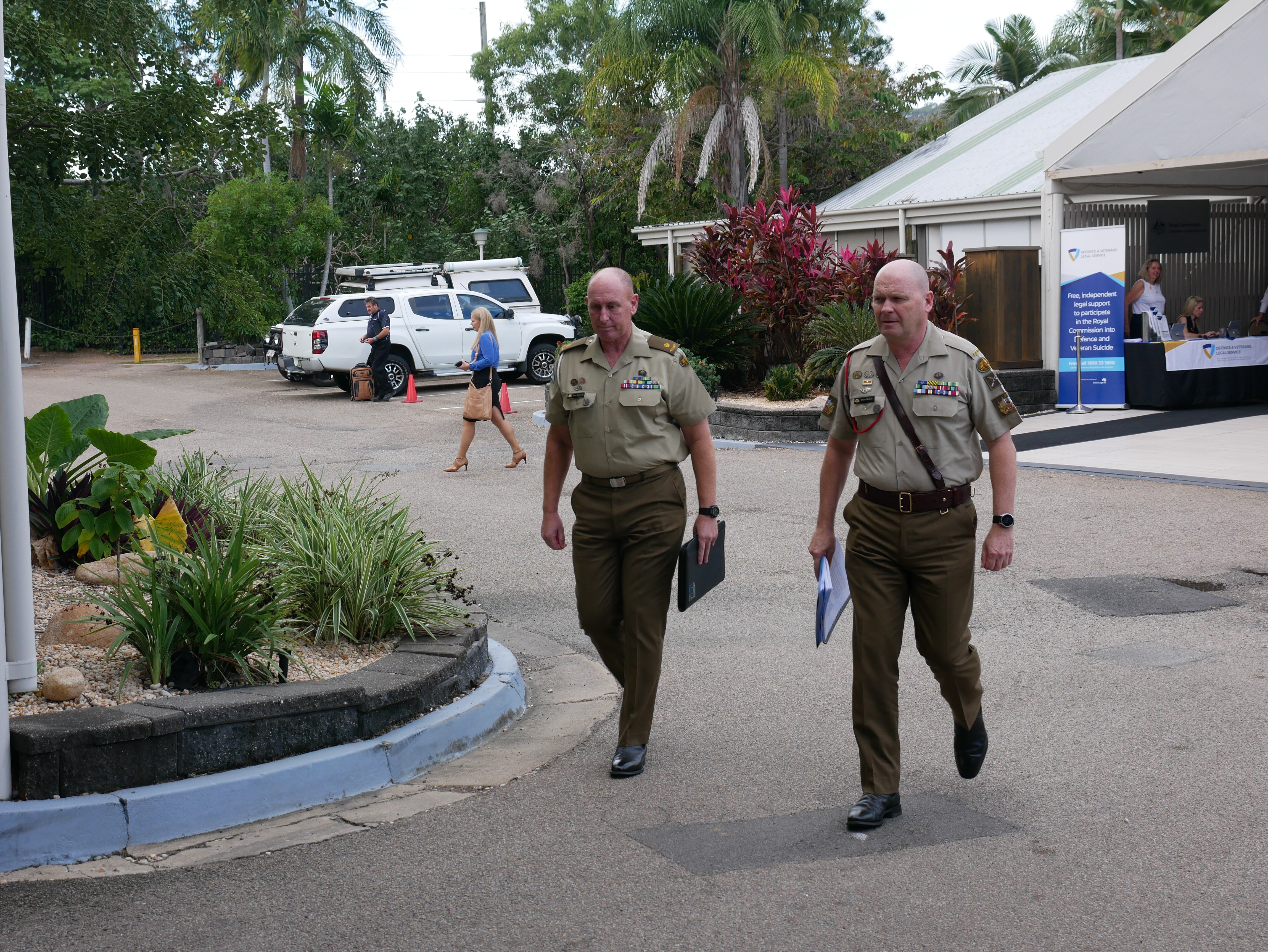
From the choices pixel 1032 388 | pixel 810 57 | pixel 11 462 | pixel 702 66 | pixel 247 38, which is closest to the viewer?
pixel 11 462

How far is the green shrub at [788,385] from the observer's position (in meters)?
16.9

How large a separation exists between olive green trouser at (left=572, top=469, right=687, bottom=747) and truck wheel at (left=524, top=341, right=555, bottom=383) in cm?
1968

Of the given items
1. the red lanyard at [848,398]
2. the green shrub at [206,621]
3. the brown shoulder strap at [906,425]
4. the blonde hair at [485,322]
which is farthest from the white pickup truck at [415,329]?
the brown shoulder strap at [906,425]

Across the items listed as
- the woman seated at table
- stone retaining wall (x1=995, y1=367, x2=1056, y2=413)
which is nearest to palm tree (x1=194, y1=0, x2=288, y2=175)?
stone retaining wall (x1=995, y1=367, x2=1056, y2=413)

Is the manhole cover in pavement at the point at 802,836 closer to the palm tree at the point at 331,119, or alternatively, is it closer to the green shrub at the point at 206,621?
the green shrub at the point at 206,621

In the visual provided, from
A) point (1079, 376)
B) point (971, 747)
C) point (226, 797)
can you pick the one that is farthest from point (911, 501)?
point (1079, 376)

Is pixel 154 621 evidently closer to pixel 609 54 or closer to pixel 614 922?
pixel 614 922

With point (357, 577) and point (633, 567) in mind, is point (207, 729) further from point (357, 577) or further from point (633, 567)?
point (633, 567)

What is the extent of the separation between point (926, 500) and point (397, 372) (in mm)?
19949

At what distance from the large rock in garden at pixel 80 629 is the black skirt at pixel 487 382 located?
797 centimetres

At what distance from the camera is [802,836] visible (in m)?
4.37

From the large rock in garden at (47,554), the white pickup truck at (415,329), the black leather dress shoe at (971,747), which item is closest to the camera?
the black leather dress shoe at (971,747)

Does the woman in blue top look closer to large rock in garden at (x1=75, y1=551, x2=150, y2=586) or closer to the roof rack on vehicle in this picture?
large rock in garden at (x1=75, y1=551, x2=150, y2=586)

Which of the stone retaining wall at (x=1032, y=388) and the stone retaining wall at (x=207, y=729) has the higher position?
the stone retaining wall at (x=1032, y=388)
